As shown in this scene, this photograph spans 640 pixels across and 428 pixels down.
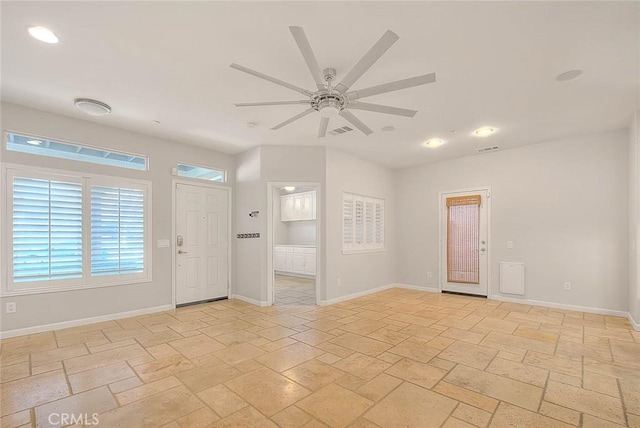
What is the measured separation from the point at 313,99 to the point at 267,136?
7.58 feet

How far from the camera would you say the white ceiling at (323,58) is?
2137 mm

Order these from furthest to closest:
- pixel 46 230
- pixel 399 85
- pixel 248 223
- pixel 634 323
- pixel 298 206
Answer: pixel 298 206 < pixel 248 223 < pixel 634 323 < pixel 46 230 < pixel 399 85

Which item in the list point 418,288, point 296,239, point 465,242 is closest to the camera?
point 465,242

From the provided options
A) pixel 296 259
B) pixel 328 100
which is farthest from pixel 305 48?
pixel 296 259

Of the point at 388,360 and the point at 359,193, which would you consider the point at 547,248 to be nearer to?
the point at 359,193

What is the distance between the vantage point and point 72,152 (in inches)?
163

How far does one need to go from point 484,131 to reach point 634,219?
2.23 meters

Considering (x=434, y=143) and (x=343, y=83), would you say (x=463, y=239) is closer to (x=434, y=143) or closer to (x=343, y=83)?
(x=434, y=143)

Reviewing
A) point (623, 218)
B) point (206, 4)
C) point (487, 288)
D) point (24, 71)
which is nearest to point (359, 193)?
point (487, 288)

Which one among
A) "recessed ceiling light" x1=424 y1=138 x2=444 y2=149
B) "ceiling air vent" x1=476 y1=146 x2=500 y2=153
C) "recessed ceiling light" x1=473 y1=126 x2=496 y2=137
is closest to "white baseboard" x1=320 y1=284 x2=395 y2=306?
"recessed ceiling light" x1=424 y1=138 x2=444 y2=149

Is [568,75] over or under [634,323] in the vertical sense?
over

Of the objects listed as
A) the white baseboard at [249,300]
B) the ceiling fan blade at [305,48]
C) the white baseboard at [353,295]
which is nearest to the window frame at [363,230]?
the white baseboard at [353,295]

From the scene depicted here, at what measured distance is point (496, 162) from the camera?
5680mm

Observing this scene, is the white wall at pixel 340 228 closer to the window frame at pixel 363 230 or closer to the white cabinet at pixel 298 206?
the window frame at pixel 363 230
